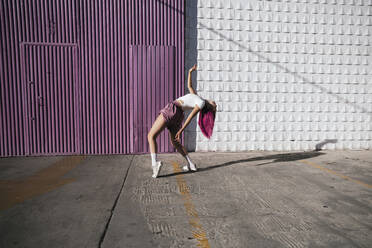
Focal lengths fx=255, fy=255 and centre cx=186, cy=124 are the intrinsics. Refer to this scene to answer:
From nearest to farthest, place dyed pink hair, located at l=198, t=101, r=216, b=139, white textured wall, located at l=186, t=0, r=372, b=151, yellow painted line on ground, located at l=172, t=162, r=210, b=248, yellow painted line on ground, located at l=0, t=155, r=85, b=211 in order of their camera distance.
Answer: yellow painted line on ground, located at l=172, t=162, r=210, b=248 < yellow painted line on ground, located at l=0, t=155, r=85, b=211 < dyed pink hair, located at l=198, t=101, r=216, b=139 < white textured wall, located at l=186, t=0, r=372, b=151

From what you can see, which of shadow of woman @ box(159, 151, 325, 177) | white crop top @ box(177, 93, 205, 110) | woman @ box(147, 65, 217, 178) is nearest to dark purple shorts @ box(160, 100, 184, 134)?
woman @ box(147, 65, 217, 178)

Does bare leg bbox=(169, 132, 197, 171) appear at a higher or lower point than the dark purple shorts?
lower

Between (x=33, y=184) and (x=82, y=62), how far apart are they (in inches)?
143

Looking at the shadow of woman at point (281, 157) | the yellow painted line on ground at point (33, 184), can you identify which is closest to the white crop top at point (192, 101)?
the shadow of woman at point (281, 157)

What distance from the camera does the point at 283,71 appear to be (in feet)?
26.0

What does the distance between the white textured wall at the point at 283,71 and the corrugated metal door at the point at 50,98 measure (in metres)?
3.29

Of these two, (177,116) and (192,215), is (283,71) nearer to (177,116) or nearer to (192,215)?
(177,116)

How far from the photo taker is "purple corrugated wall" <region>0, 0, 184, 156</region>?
678cm

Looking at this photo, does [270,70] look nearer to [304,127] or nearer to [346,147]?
[304,127]

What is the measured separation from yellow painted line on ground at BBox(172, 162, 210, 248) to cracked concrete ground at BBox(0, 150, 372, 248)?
13mm

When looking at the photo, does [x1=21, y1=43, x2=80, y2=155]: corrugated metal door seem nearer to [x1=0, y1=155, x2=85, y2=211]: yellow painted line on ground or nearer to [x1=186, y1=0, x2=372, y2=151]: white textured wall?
[x1=0, y1=155, x2=85, y2=211]: yellow painted line on ground

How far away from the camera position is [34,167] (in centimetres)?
589

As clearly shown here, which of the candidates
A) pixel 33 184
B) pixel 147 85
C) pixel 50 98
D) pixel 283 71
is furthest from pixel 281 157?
pixel 50 98

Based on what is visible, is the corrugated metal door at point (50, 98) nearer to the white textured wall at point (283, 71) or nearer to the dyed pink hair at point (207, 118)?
the white textured wall at point (283, 71)
